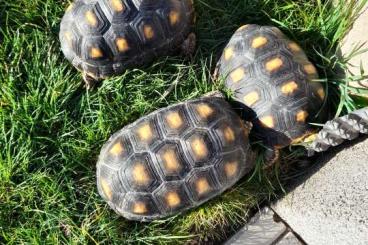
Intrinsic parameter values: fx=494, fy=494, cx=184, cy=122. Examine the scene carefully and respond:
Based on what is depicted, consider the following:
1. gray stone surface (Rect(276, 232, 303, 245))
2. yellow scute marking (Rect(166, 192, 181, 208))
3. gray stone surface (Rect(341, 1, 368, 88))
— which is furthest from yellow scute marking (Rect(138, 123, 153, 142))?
gray stone surface (Rect(341, 1, 368, 88))

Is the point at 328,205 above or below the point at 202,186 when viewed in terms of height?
below

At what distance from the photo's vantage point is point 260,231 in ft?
12.0

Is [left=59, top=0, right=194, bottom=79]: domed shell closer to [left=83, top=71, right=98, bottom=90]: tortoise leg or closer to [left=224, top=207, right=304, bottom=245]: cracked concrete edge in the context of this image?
[left=83, top=71, right=98, bottom=90]: tortoise leg

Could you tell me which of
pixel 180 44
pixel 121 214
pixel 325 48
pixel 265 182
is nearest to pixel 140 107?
pixel 180 44

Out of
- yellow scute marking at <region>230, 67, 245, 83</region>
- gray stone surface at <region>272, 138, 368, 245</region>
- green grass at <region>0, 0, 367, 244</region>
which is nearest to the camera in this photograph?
gray stone surface at <region>272, 138, 368, 245</region>

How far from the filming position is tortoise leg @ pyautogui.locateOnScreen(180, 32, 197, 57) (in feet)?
12.2

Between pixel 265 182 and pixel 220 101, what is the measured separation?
743mm

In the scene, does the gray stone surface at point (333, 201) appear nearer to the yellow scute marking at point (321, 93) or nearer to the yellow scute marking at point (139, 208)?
the yellow scute marking at point (321, 93)

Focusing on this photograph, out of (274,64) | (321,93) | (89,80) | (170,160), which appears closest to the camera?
(170,160)

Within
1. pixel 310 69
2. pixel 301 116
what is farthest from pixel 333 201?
pixel 310 69

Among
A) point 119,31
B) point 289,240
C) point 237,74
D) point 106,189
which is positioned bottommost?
point 289,240

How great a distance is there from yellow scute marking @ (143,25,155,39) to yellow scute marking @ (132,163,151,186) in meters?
0.92

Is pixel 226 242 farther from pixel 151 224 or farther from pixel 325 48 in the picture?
pixel 325 48

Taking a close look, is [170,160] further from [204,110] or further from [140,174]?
[204,110]
